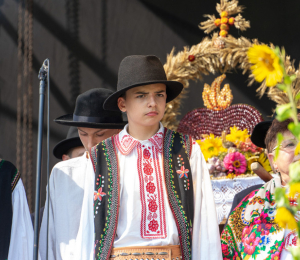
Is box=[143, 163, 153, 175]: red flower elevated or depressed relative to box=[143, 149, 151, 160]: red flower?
depressed

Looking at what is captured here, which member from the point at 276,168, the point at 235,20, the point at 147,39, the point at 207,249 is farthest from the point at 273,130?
the point at 147,39

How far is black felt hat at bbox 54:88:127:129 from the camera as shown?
255cm

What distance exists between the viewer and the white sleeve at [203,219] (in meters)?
1.77

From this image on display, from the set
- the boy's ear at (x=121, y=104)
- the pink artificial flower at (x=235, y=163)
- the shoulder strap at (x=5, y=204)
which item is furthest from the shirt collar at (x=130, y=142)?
the pink artificial flower at (x=235, y=163)

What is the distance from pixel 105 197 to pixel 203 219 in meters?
0.42

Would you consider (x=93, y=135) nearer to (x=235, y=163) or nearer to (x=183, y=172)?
(x=183, y=172)

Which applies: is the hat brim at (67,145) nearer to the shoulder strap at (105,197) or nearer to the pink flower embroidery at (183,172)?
the shoulder strap at (105,197)

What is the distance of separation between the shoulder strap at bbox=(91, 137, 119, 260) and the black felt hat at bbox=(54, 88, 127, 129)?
57 centimetres

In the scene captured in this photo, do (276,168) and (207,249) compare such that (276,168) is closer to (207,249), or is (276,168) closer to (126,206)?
(207,249)

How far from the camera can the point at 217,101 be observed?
13.9ft

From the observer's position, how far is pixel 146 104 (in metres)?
1.88

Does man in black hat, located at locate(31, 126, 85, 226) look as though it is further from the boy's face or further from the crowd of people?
the boy's face

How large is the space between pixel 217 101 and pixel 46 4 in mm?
2927

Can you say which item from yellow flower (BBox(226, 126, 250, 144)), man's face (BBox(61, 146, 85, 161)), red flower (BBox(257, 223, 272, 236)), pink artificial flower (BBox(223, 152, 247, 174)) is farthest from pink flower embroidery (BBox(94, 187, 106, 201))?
yellow flower (BBox(226, 126, 250, 144))
